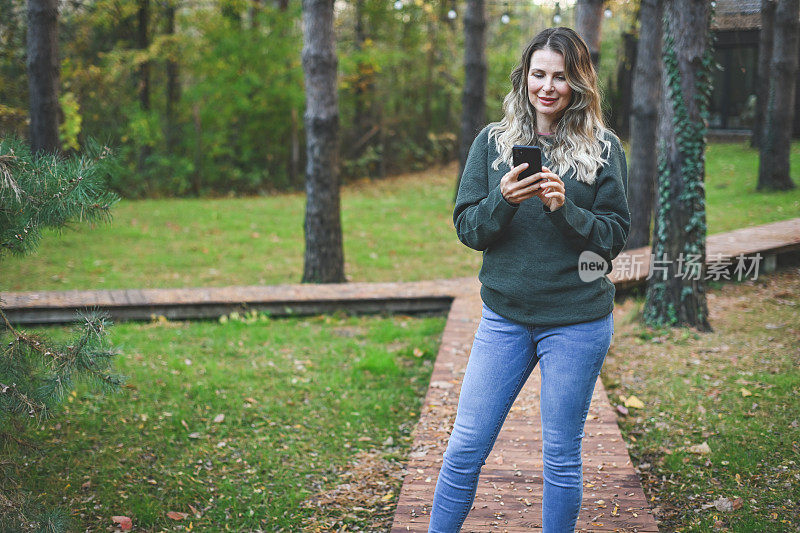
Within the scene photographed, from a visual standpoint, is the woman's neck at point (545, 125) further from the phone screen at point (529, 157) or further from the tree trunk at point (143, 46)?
the tree trunk at point (143, 46)

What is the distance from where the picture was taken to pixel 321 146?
7.77m

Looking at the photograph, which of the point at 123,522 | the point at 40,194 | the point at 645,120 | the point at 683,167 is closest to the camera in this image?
the point at 40,194

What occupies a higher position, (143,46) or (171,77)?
(143,46)

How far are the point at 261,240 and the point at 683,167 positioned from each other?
6.89 m

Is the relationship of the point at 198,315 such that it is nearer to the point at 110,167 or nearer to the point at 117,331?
the point at 117,331

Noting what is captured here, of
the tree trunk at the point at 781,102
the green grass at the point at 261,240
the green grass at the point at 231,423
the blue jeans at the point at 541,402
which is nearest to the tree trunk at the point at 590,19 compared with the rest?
the green grass at the point at 261,240

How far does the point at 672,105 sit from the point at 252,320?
424cm

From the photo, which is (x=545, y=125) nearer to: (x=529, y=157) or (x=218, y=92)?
(x=529, y=157)

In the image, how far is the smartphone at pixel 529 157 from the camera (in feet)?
7.22

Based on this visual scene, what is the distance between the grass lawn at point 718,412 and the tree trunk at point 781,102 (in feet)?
20.1

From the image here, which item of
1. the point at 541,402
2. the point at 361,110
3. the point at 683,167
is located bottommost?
the point at 541,402

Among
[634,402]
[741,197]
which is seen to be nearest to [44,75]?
[634,402]

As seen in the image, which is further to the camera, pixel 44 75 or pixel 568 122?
pixel 44 75

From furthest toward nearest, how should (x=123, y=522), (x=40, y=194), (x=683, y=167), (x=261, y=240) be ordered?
1. (x=261, y=240)
2. (x=683, y=167)
3. (x=123, y=522)
4. (x=40, y=194)
